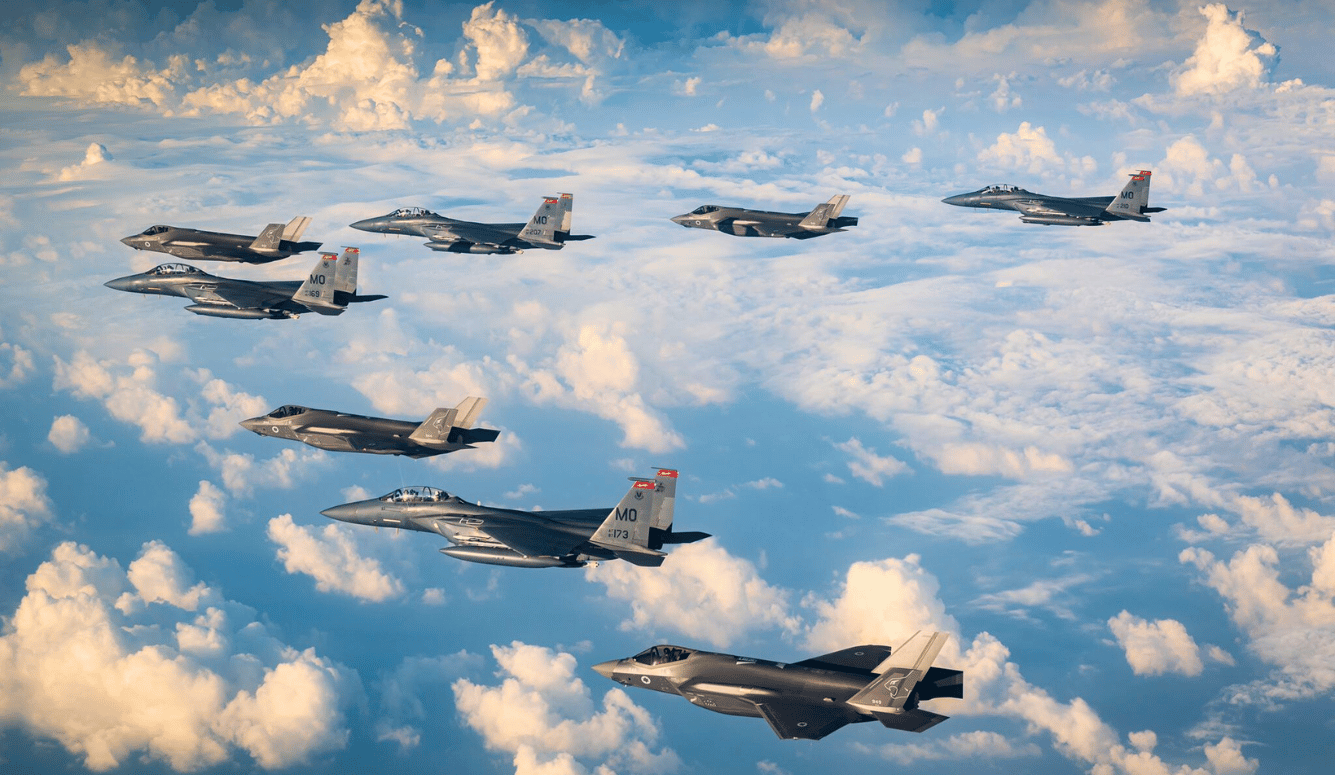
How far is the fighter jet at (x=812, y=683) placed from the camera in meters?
61.0

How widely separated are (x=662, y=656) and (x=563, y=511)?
15.4 metres

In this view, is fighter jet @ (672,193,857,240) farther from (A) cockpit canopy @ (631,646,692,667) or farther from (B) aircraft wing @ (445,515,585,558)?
(A) cockpit canopy @ (631,646,692,667)

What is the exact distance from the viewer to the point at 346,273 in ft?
301

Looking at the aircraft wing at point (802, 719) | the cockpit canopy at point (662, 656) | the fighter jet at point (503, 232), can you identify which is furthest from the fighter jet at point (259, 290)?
the aircraft wing at point (802, 719)

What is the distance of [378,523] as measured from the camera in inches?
3155

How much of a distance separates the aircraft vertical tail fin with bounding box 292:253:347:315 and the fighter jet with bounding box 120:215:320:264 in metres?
10.4

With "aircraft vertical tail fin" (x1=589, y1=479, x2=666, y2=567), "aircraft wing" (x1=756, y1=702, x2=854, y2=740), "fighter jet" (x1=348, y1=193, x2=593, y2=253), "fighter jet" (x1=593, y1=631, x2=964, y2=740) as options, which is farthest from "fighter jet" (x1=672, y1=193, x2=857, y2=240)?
"aircraft wing" (x1=756, y1=702, x2=854, y2=740)

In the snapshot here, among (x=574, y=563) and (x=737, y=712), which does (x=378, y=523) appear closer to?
(x=574, y=563)

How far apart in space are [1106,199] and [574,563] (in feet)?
257

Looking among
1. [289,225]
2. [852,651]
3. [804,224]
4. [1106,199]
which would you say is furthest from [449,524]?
[1106,199]

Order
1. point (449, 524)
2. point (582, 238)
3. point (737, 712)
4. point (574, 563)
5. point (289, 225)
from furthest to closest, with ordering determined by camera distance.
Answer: point (582, 238) < point (289, 225) < point (449, 524) < point (574, 563) < point (737, 712)

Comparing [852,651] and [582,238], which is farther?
[582,238]

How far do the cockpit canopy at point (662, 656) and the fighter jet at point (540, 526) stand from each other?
211 inches

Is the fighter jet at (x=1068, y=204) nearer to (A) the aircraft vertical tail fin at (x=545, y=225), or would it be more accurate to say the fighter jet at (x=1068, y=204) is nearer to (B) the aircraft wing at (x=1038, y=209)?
(B) the aircraft wing at (x=1038, y=209)
